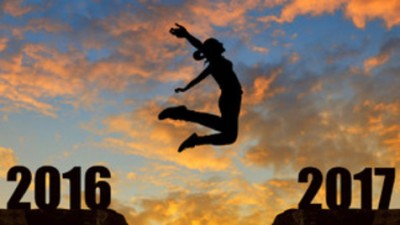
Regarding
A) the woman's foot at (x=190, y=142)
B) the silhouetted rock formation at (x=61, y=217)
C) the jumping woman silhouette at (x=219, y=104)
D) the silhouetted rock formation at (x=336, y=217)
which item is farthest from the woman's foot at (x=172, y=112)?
the silhouetted rock formation at (x=336, y=217)

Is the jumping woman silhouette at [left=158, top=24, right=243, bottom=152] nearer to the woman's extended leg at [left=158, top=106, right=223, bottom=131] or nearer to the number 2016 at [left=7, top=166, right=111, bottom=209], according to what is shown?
the woman's extended leg at [left=158, top=106, right=223, bottom=131]

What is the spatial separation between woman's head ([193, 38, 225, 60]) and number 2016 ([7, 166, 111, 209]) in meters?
11.6

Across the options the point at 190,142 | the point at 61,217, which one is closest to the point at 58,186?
the point at 61,217

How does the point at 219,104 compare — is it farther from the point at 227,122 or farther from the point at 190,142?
the point at 190,142

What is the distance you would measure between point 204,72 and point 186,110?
36.6 inches

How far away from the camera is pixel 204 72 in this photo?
51.0 feet

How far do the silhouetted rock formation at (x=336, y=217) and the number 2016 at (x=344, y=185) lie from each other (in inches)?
15.7

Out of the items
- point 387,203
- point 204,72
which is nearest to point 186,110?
point 204,72

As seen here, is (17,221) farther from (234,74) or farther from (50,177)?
(234,74)

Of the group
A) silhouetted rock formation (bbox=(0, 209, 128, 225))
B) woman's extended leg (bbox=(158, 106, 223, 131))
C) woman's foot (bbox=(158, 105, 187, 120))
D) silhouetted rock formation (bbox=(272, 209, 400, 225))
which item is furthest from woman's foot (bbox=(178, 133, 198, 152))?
silhouetted rock formation (bbox=(272, 209, 400, 225))

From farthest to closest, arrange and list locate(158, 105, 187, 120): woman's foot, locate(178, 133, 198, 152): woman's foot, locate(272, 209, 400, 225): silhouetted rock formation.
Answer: locate(272, 209, 400, 225): silhouetted rock formation < locate(178, 133, 198, 152): woman's foot < locate(158, 105, 187, 120): woman's foot

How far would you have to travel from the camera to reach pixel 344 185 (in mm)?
26953

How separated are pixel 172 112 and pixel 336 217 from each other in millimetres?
12364

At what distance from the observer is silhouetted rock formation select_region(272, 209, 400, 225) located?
1009 inches
